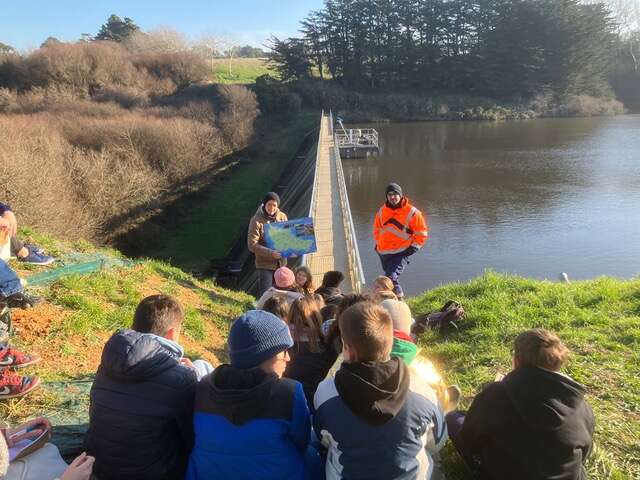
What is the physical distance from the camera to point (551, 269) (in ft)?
54.6

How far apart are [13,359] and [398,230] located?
4.96 meters

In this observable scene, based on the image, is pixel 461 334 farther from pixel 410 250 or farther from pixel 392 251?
pixel 392 251

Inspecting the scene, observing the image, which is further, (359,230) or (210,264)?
(359,230)

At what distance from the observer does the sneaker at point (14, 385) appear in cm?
372

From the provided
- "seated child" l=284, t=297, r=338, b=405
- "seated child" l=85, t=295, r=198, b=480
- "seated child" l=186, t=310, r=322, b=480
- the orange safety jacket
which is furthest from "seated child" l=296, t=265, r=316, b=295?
"seated child" l=186, t=310, r=322, b=480

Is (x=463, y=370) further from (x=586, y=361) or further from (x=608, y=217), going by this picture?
(x=608, y=217)

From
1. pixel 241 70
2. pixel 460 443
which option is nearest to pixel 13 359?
pixel 460 443

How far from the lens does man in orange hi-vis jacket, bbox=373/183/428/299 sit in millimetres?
7102

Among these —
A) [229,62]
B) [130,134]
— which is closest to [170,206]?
[130,134]

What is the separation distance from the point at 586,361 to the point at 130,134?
83.8ft

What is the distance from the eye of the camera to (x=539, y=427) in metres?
2.57

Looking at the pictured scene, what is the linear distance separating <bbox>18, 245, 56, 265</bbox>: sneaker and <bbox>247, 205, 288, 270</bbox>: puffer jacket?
2858 millimetres

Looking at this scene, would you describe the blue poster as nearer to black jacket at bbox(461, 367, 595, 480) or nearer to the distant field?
black jacket at bbox(461, 367, 595, 480)

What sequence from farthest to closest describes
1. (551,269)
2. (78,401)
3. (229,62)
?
(229,62)
(551,269)
(78,401)
